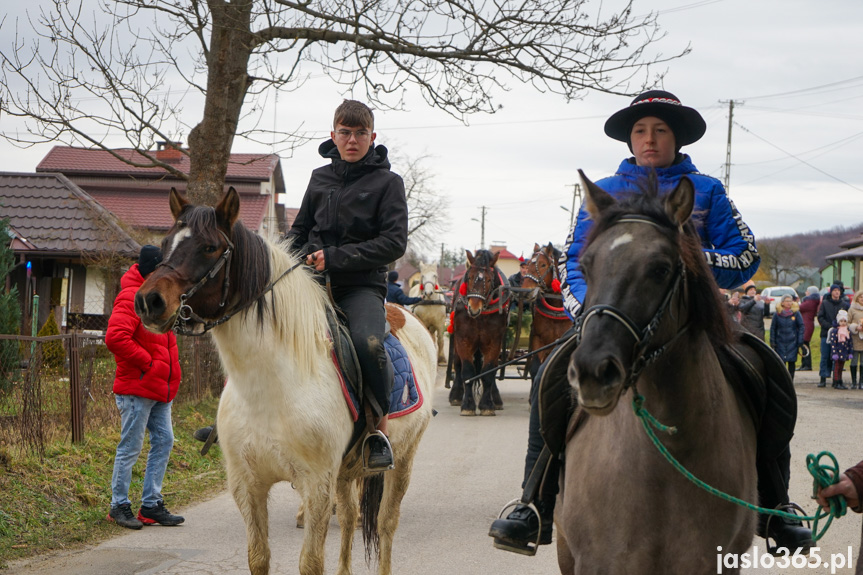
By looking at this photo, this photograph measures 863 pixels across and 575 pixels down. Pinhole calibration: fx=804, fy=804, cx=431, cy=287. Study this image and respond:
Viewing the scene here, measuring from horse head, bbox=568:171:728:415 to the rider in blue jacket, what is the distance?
1.77 feet

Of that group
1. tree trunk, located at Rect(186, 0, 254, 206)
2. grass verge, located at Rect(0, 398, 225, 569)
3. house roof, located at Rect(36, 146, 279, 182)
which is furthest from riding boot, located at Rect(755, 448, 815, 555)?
house roof, located at Rect(36, 146, 279, 182)

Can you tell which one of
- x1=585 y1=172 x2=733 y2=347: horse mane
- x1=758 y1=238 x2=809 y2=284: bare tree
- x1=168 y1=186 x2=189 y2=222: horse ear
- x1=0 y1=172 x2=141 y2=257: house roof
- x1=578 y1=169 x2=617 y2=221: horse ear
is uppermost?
x1=758 y1=238 x2=809 y2=284: bare tree

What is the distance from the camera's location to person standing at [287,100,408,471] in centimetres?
507

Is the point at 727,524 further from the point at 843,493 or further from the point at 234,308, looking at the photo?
the point at 234,308

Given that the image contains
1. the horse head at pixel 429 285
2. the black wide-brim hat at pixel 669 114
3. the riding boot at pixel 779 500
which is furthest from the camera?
the horse head at pixel 429 285

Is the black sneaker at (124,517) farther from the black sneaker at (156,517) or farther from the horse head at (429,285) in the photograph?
the horse head at (429,285)

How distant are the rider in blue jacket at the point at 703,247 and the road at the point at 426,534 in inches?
74.1

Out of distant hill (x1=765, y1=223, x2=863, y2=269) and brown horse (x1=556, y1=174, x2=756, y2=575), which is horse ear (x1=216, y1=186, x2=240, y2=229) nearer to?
brown horse (x1=556, y1=174, x2=756, y2=575)

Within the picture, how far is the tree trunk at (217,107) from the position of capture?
1123 cm

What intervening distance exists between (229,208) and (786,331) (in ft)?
57.5

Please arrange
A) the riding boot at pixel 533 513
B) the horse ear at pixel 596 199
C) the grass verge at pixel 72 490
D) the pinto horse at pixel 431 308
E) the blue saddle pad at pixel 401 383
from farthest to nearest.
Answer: the pinto horse at pixel 431 308
the grass verge at pixel 72 490
the blue saddle pad at pixel 401 383
the riding boot at pixel 533 513
the horse ear at pixel 596 199

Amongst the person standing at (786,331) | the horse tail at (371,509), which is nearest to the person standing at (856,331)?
the person standing at (786,331)

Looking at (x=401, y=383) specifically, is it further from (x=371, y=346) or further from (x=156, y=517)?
(x=156, y=517)

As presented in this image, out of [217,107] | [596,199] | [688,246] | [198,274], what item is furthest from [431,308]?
[688,246]
